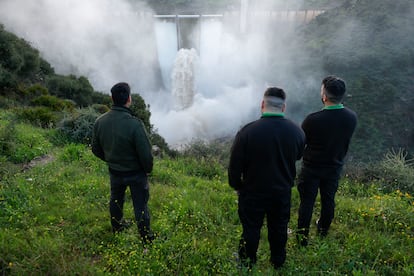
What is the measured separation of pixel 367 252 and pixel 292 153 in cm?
163

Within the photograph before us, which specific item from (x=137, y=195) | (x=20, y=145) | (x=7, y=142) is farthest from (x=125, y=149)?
(x=20, y=145)

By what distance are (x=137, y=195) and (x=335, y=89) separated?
7.25ft

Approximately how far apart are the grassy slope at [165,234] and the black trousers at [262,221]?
0.51 feet

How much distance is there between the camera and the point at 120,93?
2.61 metres

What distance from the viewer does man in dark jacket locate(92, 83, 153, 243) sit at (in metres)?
2.64

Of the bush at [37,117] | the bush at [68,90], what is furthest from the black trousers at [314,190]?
the bush at [68,90]

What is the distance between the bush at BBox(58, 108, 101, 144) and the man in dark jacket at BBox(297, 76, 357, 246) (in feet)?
16.8

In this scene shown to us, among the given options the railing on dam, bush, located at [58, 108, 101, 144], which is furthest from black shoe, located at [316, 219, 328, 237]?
the railing on dam

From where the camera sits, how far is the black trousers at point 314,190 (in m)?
2.89

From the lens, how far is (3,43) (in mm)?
11258

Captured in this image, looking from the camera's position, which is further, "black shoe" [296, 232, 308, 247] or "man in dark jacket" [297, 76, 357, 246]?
"black shoe" [296, 232, 308, 247]

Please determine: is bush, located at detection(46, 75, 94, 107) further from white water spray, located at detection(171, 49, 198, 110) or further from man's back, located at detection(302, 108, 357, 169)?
white water spray, located at detection(171, 49, 198, 110)

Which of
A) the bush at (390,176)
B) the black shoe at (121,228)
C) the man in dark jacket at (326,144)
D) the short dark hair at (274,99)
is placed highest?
the short dark hair at (274,99)

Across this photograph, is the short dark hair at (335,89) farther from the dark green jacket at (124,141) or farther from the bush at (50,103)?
the bush at (50,103)
